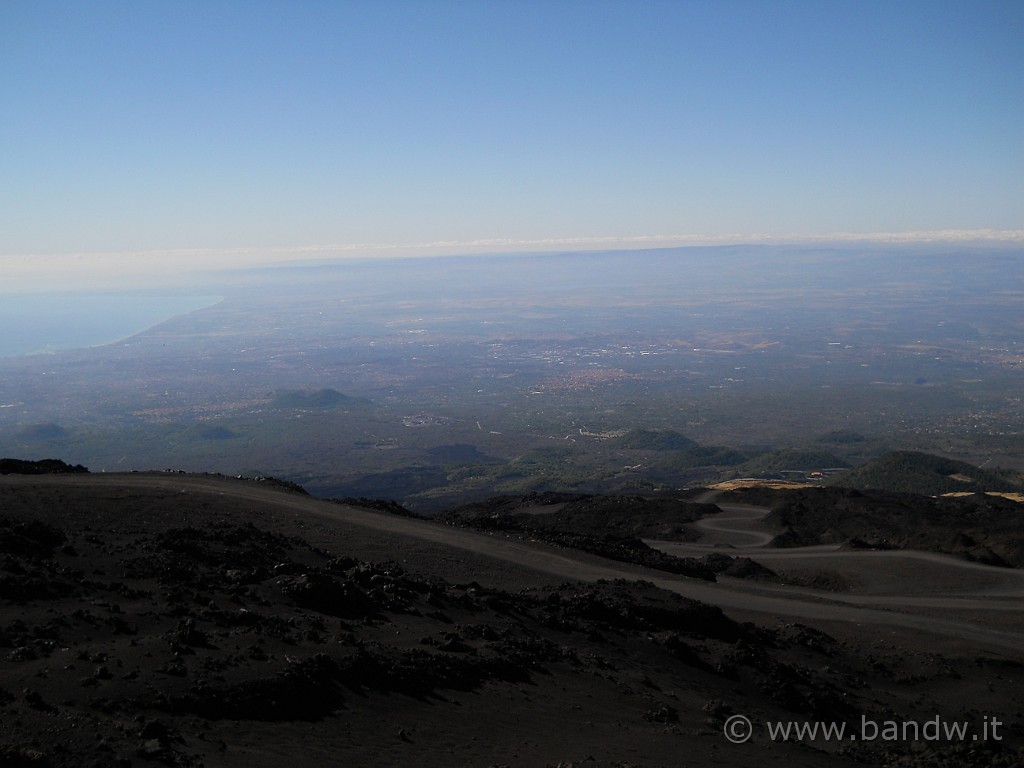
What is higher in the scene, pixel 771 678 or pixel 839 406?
pixel 771 678

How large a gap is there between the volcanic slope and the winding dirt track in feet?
0.72

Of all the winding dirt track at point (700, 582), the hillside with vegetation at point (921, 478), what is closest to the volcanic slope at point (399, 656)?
the winding dirt track at point (700, 582)

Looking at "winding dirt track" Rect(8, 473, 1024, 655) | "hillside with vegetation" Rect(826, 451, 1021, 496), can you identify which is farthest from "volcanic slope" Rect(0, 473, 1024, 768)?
"hillside with vegetation" Rect(826, 451, 1021, 496)

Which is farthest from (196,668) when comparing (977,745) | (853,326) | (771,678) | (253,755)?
(853,326)

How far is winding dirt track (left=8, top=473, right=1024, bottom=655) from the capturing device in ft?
75.0

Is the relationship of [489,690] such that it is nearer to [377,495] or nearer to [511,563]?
[511,563]

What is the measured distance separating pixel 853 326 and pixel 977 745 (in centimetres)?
20139

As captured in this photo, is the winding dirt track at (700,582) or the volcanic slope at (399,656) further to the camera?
the winding dirt track at (700,582)

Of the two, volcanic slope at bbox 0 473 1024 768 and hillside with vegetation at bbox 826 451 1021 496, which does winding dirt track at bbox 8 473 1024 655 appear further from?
hillside with vegetation at bbox 826 451 1021 496

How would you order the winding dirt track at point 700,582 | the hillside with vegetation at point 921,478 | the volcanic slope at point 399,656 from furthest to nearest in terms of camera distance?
the hillside with vegetation at point 921,478 < the winding dirt track at point 700,582 < the volcanic slope at point 399,656

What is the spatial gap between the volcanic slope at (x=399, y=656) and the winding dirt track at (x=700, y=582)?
221 mm

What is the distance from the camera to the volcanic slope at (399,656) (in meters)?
10.4

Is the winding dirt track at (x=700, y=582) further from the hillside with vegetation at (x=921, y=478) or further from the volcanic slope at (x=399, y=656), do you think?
the hillside with vegetation at (x=921, y=478)

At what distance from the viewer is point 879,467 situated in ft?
198
